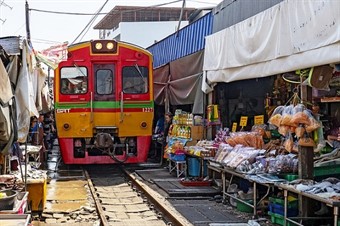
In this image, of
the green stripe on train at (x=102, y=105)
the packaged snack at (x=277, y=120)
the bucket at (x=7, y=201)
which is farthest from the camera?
the green stripe on train at (x=102, y=105)

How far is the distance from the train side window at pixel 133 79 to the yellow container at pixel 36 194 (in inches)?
235

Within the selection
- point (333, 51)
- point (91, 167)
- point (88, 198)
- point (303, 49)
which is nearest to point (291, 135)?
point (303, 49)

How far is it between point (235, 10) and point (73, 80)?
200 inches

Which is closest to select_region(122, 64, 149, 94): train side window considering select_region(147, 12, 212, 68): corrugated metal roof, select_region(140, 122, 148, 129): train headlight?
select_region(140, 122, 148, 129): train headlight

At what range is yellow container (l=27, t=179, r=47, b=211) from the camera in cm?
805

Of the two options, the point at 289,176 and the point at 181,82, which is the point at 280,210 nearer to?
the point at 289,176

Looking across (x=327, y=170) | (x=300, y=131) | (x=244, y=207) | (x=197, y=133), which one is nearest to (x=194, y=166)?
(x=197, y=133)

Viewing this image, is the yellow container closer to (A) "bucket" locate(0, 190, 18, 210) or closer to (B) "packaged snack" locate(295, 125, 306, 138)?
(A) "bucket" locate(0, 190, 18, 210)

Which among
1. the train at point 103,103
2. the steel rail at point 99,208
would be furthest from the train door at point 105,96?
the steel rail at point 99,208

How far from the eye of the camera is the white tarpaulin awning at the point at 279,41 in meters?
6.17

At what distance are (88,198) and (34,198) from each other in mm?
2416

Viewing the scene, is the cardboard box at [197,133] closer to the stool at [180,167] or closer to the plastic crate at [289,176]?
the stool at [180,167]

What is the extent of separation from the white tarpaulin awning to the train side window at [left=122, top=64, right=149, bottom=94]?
11.3 ft

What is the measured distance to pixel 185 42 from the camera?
1432cm
